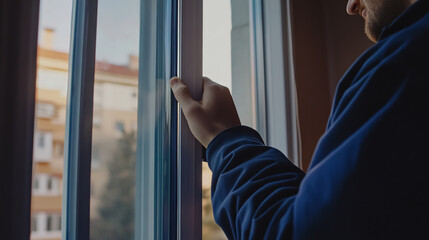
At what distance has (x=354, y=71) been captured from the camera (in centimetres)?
48

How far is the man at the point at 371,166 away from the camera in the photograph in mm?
394

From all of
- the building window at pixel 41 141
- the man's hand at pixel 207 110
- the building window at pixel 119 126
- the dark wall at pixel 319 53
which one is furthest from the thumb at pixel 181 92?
the dark wall at pixel 319 53

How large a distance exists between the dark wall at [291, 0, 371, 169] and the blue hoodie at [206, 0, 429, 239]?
0.65 meters

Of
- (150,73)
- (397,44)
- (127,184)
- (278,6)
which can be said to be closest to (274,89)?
(278,6)

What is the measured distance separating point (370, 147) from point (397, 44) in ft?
0.42

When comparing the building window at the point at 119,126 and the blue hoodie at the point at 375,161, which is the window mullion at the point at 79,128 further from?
the blue hoodie at the point at 375,161

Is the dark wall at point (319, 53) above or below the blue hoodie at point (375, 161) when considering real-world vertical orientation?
above

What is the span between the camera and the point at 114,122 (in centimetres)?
70

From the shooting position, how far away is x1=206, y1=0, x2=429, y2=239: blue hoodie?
0.39 metres

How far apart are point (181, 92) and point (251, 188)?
1.00 ft

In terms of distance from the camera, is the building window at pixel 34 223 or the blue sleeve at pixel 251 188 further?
the building window at pixel 34 223

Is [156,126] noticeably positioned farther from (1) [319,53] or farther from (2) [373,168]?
(1) [319,53]

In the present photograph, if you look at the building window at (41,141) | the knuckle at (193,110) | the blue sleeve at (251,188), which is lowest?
the blue sleeve at (251,188)

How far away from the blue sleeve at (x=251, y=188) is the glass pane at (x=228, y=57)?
0.89 feet
